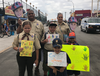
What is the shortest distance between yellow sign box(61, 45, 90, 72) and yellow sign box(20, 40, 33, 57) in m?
0.86

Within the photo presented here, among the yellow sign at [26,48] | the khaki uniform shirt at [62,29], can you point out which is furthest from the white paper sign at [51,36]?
the yellow sign at [26,48]

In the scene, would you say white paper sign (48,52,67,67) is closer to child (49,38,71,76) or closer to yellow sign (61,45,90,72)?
child (49,38,71,76)

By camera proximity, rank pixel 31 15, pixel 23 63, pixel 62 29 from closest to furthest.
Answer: pixel 23 63 → pixel 31 15 → pixel 62 29

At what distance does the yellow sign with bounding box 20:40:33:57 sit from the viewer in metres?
2.35

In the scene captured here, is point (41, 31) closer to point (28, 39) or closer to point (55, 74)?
point (28, 39)

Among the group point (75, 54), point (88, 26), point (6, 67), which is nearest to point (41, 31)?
point (75, 54)

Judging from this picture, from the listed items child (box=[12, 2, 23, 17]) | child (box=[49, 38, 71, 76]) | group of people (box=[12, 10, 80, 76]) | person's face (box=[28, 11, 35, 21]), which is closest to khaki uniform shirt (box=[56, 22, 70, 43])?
group of people (box=[12, 10, 80, 76])

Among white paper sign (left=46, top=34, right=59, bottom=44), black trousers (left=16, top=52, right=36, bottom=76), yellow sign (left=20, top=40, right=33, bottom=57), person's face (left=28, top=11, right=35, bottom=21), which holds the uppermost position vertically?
person's face (left=28, top=11, right=35, bottom=21)

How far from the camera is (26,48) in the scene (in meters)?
2.36

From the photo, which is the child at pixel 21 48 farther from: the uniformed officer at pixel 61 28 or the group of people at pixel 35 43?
the uniformed officer at pixel 61 28

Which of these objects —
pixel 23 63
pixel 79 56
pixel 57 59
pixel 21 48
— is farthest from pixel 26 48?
pixel 79 56

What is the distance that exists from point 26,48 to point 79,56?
1.31 m

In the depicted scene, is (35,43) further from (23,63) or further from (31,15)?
(31,15)

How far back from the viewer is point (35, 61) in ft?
8.70
